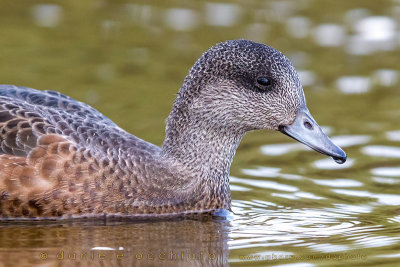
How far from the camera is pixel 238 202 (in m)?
9.87

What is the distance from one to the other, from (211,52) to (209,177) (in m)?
1.19

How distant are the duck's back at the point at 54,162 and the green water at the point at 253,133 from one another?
0.21 m

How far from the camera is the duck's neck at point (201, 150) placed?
372 inches

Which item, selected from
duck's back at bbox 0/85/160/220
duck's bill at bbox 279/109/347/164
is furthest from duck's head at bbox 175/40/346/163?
duck's back at bbox 0/85/160/220

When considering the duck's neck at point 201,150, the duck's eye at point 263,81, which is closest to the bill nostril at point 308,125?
the duck's eye at point 263,81

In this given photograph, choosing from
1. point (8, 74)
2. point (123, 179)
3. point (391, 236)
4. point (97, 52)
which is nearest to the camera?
point (391, 236)

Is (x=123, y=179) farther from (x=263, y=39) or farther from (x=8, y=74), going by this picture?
(x=263, y=39)

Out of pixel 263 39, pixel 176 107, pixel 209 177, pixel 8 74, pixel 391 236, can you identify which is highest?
pixel 263 39

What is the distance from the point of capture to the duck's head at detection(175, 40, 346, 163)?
30.0 feet

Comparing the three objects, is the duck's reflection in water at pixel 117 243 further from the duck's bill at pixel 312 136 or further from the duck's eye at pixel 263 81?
the duck's eye at pixel 263 81

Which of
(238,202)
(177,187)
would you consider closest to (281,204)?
(238,202)

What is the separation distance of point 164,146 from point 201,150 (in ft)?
1.20

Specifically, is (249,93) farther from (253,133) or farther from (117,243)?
(253,133)

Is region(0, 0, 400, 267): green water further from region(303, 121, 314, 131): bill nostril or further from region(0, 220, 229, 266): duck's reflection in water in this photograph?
region(303, 121, 314, 131): bill nostril
